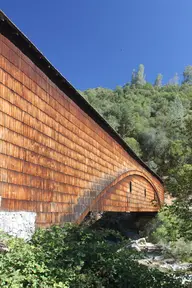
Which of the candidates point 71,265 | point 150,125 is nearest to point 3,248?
point 71,265

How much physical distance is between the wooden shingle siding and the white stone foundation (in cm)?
13

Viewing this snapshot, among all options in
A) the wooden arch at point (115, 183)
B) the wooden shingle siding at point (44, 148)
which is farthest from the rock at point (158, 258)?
the wooden shingle siding at point (44, 148)

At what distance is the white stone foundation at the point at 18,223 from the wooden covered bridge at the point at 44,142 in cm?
13

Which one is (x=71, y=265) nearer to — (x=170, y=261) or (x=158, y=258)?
(x=170, y=261)

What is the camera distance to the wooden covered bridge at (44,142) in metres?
6.28

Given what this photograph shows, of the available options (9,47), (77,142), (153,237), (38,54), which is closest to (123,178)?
(77,142)

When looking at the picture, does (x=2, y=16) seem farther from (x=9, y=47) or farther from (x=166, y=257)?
(x=166, y=257)

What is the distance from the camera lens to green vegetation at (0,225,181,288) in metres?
4.26

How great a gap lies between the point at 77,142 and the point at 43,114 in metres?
2.50

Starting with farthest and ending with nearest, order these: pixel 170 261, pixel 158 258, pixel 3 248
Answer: pixel 158 258
pixel 170 261
pixel 3 248

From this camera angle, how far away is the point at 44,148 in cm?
775

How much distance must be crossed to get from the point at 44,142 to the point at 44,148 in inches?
5.8

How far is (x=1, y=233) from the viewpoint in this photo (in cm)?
520

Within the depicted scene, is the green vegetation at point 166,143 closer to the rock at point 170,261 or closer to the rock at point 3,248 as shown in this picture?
the rock at point 170,261
